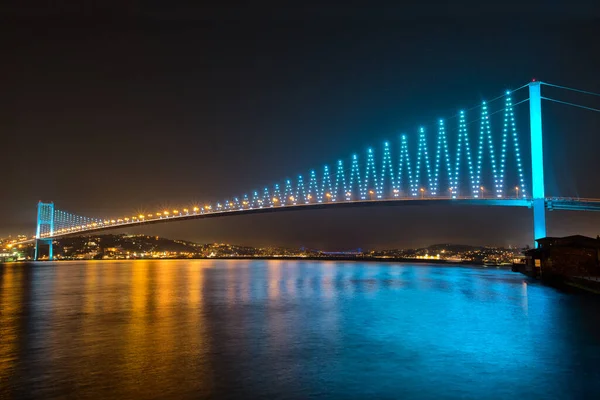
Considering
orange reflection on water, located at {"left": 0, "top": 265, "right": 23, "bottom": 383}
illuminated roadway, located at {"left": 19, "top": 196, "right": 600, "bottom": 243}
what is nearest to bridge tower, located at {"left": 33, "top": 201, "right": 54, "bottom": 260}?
illuminated roadway, located at {"left": 19, "top": 196, "right": 600, "bottom": 243}

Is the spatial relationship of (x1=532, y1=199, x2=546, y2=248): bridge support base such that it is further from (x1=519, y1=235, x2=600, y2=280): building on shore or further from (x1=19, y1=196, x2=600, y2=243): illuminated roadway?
(x1=519, y1=235, x2=600, y2=280): building on shore

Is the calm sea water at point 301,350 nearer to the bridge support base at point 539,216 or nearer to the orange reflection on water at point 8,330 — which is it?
the orange reflection on water at point 8,330

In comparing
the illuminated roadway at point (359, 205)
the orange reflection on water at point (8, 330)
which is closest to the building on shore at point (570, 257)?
the illuminated roadway at point (359, 205)

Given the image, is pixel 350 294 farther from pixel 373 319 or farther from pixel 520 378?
pixel 520 378

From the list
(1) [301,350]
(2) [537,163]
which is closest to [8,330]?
(1) [301,350]

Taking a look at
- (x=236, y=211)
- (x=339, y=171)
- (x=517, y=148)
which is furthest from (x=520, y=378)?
(x=339, y=171)
